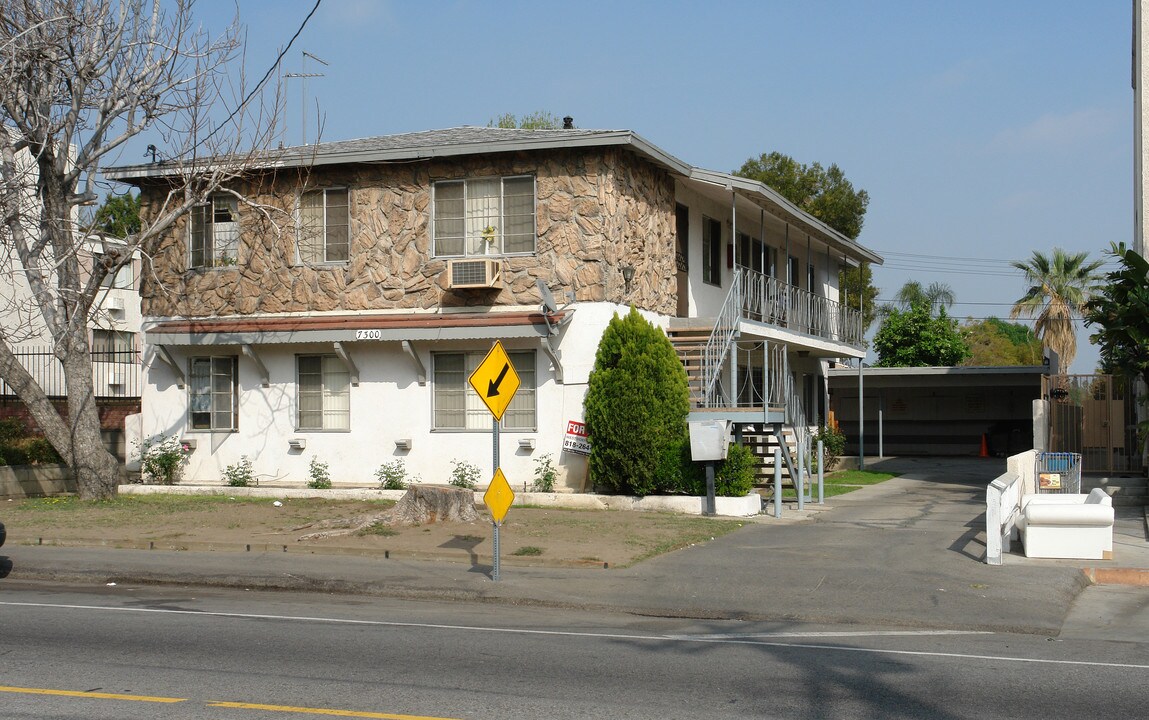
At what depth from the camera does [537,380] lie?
2134 cm

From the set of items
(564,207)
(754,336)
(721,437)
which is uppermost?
(564,207)

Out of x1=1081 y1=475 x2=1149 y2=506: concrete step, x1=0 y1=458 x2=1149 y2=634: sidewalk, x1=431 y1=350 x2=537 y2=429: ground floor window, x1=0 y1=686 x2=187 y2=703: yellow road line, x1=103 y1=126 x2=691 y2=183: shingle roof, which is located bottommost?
x1=0 y1=458 x2=1149 y2=634: sidewalk

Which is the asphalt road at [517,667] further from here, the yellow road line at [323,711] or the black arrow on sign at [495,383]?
the black arrow on sign at [495,383]

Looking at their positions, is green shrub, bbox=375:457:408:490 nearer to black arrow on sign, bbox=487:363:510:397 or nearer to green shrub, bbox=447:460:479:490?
green shrub, bbox=447:460:479:490

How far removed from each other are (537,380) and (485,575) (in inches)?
307

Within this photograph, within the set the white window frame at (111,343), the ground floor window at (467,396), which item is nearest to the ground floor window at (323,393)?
the ground floor window at (467,396)

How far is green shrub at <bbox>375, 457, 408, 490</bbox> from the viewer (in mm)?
21844

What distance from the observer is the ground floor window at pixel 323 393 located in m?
22.7

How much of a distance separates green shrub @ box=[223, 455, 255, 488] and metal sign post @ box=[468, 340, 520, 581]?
10574 mm

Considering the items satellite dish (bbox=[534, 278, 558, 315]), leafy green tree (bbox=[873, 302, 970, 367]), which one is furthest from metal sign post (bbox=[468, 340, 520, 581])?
leafy green tree (bbox=[873, 302, 970, 367])

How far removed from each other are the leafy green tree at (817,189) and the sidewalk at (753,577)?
3968 centimetres

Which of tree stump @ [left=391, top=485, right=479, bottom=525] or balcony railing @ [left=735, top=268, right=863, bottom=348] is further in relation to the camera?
balcony railing @ [left=735, top=268, right=863, bottom=348]

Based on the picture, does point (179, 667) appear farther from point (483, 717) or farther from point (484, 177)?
point (484, 177)

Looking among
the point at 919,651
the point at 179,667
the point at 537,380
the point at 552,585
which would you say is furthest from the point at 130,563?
the point at 919,651
